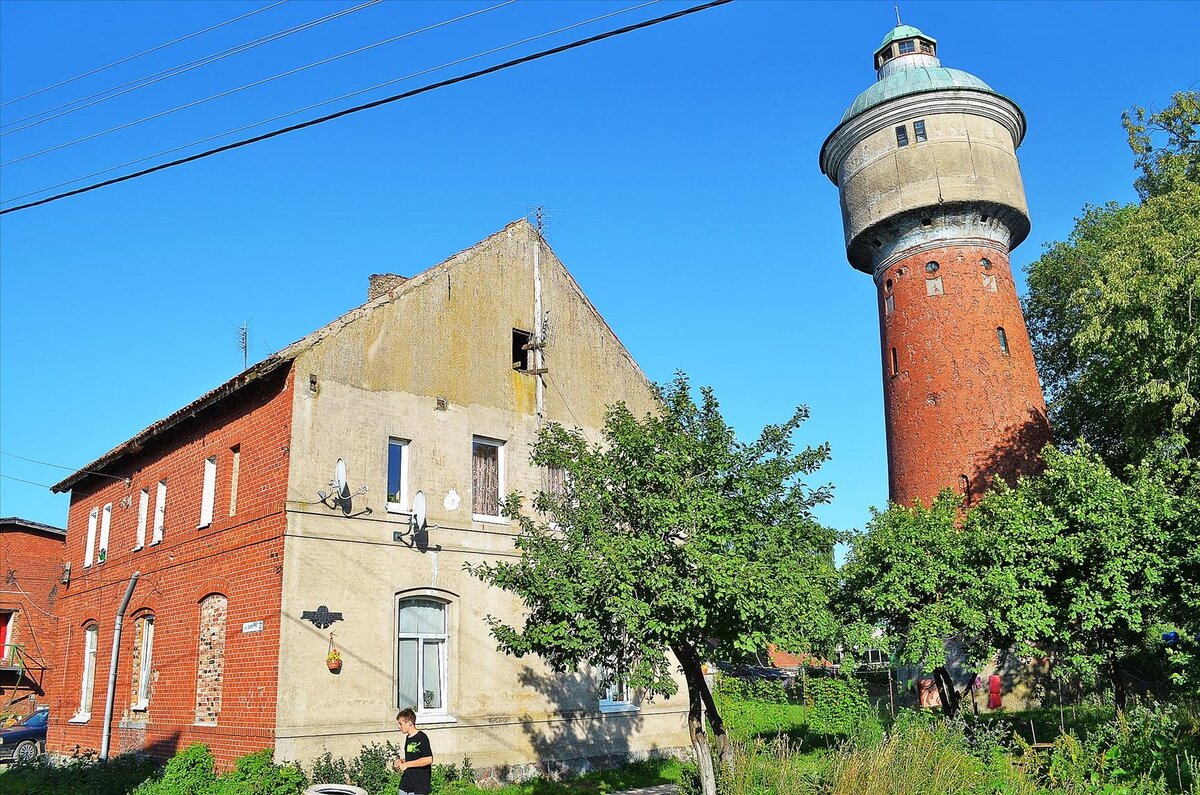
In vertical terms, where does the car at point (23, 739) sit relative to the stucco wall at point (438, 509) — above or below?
below

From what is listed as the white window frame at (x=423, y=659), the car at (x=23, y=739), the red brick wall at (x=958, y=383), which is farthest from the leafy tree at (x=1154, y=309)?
the car at (x=23, y=739)

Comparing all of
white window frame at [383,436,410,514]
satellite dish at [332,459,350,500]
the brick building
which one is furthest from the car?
satellite dish at [332,459,350,500]

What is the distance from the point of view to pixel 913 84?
29.0 metres

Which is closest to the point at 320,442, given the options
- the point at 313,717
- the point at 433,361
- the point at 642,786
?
the point at 433,361

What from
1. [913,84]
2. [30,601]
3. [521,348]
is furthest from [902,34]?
[30,601]

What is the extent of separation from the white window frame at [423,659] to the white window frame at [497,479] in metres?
1.76

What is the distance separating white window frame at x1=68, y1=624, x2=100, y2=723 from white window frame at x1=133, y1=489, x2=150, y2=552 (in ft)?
8.89

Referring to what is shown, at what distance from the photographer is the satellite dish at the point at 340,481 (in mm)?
15250

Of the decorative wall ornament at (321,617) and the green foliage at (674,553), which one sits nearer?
the green foliage at (674,553)

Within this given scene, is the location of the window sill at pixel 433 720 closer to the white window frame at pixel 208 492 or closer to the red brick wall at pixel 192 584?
the red brick wall at pixel 192 584

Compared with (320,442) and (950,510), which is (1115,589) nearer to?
(950,510)

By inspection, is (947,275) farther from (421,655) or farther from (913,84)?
(421,655)

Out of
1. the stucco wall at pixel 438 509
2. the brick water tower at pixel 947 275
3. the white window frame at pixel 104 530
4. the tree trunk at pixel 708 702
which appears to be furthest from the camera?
the brick water tower at pixel 947 275

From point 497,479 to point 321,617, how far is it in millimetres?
4457
